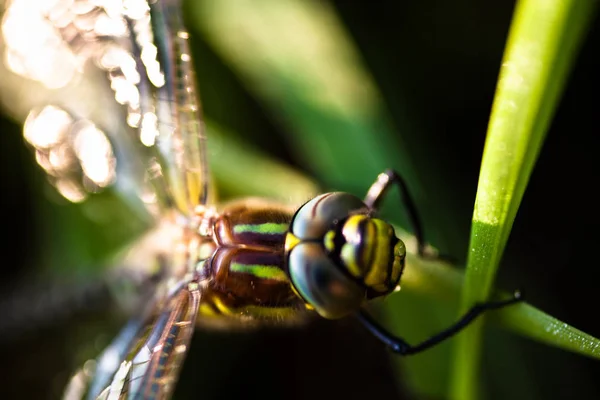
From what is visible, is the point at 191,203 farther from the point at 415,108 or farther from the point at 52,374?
the point at 52,374

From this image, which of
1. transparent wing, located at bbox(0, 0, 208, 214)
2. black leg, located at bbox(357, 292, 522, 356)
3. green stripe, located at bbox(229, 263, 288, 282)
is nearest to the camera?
black leg, located at bbox(357, 292, 522, 356)

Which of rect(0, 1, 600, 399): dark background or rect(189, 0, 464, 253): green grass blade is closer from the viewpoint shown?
rect(0, 1, 600, 399): dark background

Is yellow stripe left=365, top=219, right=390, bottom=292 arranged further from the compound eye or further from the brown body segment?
the brown body segment

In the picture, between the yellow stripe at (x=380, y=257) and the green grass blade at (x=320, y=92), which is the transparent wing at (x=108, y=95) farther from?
the yellow stripe at (x=380, y=257)

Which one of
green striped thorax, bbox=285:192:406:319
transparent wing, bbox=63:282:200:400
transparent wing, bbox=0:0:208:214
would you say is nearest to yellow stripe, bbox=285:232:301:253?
green striped thorax, bbox=285:192:406:319

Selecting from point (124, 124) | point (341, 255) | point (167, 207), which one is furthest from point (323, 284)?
point (124, 124)

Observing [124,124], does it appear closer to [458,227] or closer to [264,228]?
[264,228]

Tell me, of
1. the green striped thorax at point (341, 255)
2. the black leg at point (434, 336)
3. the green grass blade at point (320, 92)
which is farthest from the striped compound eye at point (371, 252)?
the green grass blade at point (320, 92)
